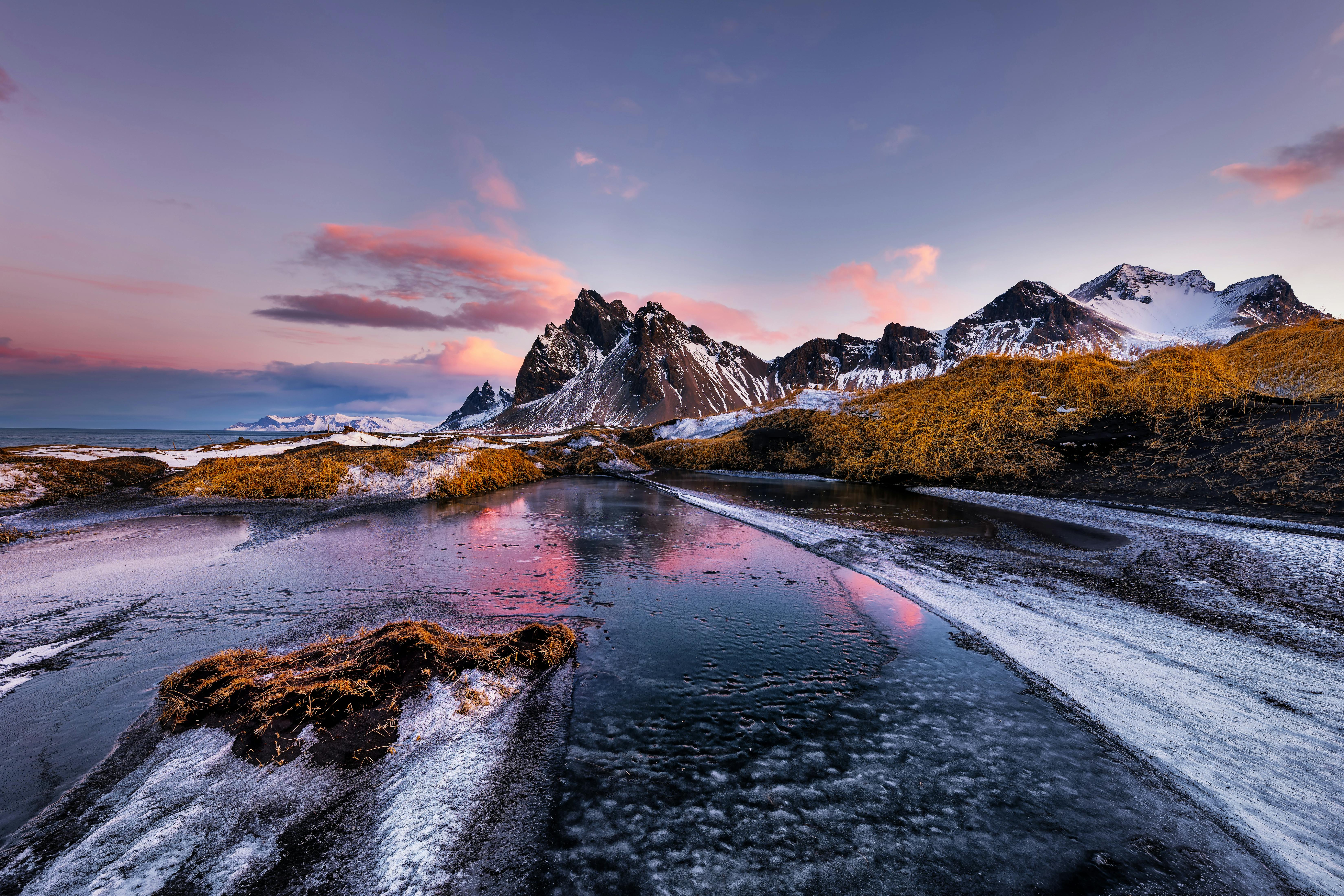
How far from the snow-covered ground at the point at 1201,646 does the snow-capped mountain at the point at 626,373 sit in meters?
124

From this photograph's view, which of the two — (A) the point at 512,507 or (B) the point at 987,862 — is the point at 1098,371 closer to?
(B) the point at 987,862

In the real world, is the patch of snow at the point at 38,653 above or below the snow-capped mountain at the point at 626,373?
below

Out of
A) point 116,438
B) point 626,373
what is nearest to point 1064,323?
point 626,373

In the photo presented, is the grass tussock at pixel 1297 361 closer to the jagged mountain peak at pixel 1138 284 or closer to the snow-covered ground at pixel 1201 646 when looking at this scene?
the snow-covered ground at pixel 1201 646

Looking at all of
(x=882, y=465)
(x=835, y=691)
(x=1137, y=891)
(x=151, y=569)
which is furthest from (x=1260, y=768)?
(x=882, y=465)

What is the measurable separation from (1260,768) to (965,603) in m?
2.81

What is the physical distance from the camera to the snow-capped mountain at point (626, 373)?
144 metres

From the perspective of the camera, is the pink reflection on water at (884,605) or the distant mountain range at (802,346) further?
the distant mountain range at (802,346)

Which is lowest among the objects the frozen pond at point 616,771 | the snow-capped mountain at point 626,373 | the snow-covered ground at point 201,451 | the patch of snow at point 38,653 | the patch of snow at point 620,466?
the frozen pond at point 616,771

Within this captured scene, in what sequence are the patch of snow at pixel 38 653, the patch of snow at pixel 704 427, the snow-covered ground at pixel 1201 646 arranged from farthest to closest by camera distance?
the patch of snow at pixel 704 427 < the patch of snow at pixel 38 653 < the snow-covered ground at pixel 1201 646

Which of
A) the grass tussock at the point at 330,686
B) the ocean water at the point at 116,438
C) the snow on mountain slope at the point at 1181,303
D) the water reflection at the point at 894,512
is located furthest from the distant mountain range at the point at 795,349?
the grass tussock at the point at 330,686

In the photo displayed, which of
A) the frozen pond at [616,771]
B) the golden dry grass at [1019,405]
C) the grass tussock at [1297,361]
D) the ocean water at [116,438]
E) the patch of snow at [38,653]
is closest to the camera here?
the frozen pond at [616,771]

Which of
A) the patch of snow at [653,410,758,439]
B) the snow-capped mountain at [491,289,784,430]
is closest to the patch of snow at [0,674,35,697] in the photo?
the patch of snow at [653,410,758,439]

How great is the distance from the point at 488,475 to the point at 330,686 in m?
16.0
